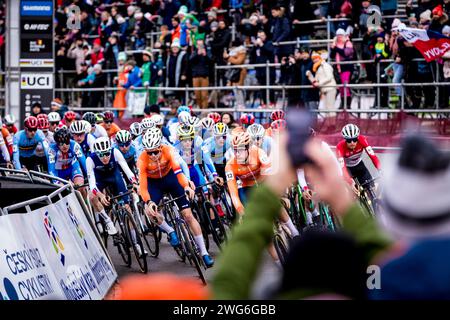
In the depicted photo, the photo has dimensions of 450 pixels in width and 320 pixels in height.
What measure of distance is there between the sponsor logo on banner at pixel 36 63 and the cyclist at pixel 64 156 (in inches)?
393

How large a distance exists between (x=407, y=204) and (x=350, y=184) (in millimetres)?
10522

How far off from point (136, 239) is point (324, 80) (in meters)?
8.47

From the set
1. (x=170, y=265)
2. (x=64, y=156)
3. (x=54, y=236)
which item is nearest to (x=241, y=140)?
(x=170, y=265)

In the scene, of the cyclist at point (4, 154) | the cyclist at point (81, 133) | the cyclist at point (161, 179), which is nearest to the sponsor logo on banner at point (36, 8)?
the cyclist at point (4, 154)

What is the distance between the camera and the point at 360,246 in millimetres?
2971

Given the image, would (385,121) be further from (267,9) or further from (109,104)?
(109,104)

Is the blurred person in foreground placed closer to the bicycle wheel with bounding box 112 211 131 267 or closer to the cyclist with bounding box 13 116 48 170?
the bicycle wheel with bounding box 112 211 131 267

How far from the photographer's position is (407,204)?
2.65 meters

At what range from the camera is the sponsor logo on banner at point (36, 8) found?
2428 cm

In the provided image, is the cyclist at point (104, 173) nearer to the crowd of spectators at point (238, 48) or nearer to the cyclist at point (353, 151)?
the cyclist at point (353, 151)

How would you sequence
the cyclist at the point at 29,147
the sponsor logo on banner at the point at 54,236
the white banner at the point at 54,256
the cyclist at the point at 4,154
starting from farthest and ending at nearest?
the cyclist at the point at 4,154, the cyclist at the point at 29,147, the sponsor logo on banner at the point at 54,236, the white banner at the point at 54,256

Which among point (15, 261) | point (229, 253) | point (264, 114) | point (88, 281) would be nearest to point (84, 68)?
point (264, 114)

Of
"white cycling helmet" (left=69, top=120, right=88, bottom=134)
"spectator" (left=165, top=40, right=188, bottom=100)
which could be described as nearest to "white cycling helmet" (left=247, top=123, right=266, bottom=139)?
"white cycling helmet" (left=69, top=120, right=88, bottom=134)

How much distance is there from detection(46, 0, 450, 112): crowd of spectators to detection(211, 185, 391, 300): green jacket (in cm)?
1505
